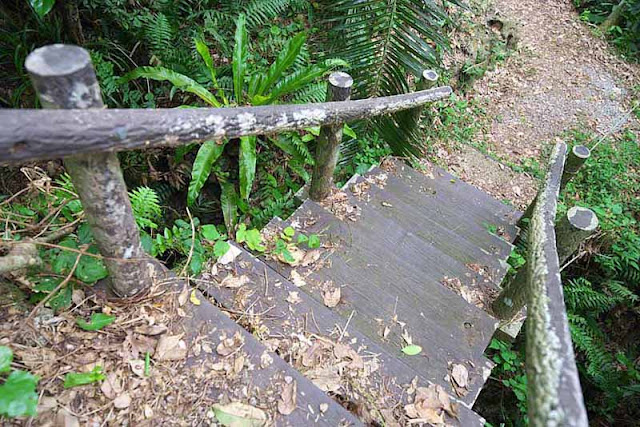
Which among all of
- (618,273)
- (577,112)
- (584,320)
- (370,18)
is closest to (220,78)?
(370,18)

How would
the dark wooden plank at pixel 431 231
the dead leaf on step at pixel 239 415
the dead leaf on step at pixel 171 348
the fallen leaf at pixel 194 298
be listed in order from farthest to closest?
the dark wooden plank at pixel 431 231, the fallen leaf at pixel 194 298, the dead leaf on step at pixel 171 348, the dead leaf on step at pixel 239 415

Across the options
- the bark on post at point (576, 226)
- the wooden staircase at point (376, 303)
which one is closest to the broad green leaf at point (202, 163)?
the wooden staircase at point (376, 303)

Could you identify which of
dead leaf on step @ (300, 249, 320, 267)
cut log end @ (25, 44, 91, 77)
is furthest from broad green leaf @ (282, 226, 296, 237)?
cut log end @ (25, 44, 91, 77)

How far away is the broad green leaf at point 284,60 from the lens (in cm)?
307

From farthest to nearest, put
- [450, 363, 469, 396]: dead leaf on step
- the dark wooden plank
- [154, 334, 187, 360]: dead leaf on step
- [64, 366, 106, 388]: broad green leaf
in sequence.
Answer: the dark wooden plank → [450, 363, 469, 396]: dead leaf on step → [154, 334, 187, 360]: dead leaf on step → [64, 366, 106, 388]: broad green leaf

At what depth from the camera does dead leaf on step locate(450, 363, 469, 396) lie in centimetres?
204

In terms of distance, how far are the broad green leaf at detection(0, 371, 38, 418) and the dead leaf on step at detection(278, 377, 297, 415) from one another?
2.62ft

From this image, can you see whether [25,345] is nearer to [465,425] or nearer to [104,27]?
[465,425]

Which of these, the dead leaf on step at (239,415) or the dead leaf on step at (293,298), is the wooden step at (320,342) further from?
the dead leaf on step at (239,415)

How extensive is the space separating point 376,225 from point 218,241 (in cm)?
116

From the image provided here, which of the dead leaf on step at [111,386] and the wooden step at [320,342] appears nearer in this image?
the dead leaf on step at [111,386]

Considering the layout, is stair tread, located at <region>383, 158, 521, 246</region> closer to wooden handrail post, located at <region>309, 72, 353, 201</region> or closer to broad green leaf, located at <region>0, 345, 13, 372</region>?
wooden handrail post, located at <region>309, 72, 353, 201</region>

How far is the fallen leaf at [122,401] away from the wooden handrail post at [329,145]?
66.6 inches

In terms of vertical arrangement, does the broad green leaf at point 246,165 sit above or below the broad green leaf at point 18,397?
below
